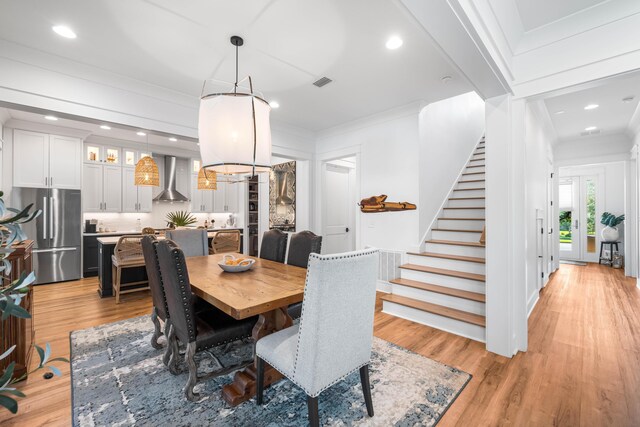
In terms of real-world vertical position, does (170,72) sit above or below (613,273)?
above

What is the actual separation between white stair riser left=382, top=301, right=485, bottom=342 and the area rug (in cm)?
71

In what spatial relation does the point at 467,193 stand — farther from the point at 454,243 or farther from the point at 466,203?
the point at 454,243

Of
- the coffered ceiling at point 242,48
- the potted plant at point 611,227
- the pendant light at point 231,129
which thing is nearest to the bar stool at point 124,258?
the coffered ceiling at point 242,48

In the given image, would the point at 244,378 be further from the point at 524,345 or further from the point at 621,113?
the point at 621,113

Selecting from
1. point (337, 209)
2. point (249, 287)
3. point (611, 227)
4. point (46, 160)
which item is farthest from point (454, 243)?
point (46, 160)

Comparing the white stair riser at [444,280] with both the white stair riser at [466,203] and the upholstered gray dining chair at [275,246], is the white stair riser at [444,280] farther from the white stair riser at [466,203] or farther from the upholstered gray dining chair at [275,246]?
the upholstered gray dining chair at [275,246]

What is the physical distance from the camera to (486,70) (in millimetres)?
2154

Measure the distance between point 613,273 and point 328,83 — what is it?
21.2ft

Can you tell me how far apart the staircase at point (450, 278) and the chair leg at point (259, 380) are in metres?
2.00

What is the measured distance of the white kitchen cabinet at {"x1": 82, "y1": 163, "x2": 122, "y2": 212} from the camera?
18.2 feet

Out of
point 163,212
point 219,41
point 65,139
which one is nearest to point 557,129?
point 219,41

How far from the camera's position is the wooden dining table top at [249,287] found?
174cm

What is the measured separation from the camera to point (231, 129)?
2.24 m

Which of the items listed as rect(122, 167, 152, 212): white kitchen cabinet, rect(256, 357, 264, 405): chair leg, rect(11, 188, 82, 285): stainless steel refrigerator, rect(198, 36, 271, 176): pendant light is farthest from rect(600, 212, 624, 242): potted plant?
rect(11, 188, 82, 285): stainless steel refrigerator
